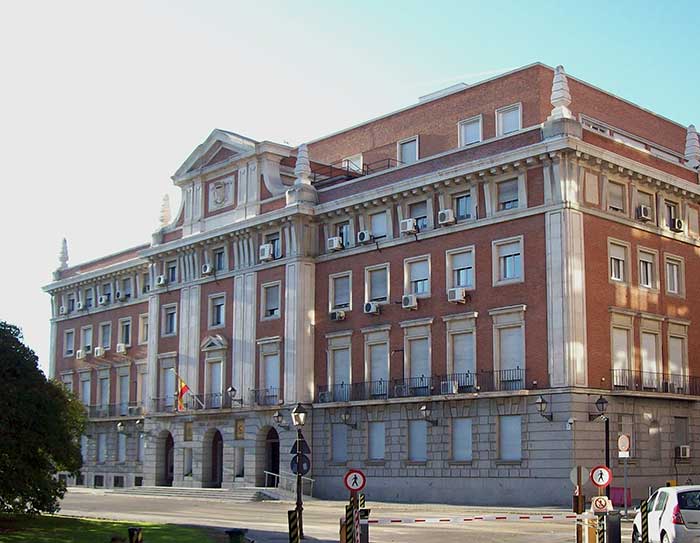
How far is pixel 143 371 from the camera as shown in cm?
6575

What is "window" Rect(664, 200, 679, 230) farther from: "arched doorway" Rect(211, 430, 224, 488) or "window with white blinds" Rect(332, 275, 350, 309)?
"arched doorway" Rect(211, 430, 224, 488)

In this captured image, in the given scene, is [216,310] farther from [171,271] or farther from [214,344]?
[171,271]

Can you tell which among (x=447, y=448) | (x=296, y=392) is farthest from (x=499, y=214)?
(x=296, y=392)

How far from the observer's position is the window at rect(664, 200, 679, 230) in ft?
151

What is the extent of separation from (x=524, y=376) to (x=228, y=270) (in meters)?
20.3

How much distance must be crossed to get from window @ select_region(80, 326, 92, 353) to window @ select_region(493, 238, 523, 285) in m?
37.0

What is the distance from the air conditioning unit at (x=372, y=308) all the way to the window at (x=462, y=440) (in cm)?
656

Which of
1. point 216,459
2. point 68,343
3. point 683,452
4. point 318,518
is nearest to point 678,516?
point 318,518

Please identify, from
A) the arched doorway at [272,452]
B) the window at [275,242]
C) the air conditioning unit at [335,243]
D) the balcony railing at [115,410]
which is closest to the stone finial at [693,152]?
the air conditioning unit at [335,243]

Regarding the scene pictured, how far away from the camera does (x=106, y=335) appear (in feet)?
231

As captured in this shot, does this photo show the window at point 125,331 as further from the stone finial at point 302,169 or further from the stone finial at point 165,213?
the stone finial at point 302,169

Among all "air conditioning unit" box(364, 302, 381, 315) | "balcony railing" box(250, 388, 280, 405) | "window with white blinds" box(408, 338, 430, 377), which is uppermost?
"air conditioning unit" box(364, 302, 381, 315)

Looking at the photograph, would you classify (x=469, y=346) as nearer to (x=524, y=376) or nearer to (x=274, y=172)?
(x=524, y=376)

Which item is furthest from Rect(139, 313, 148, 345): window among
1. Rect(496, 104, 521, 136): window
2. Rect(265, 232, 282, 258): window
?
Rect(496, 104, 521, 136): window
